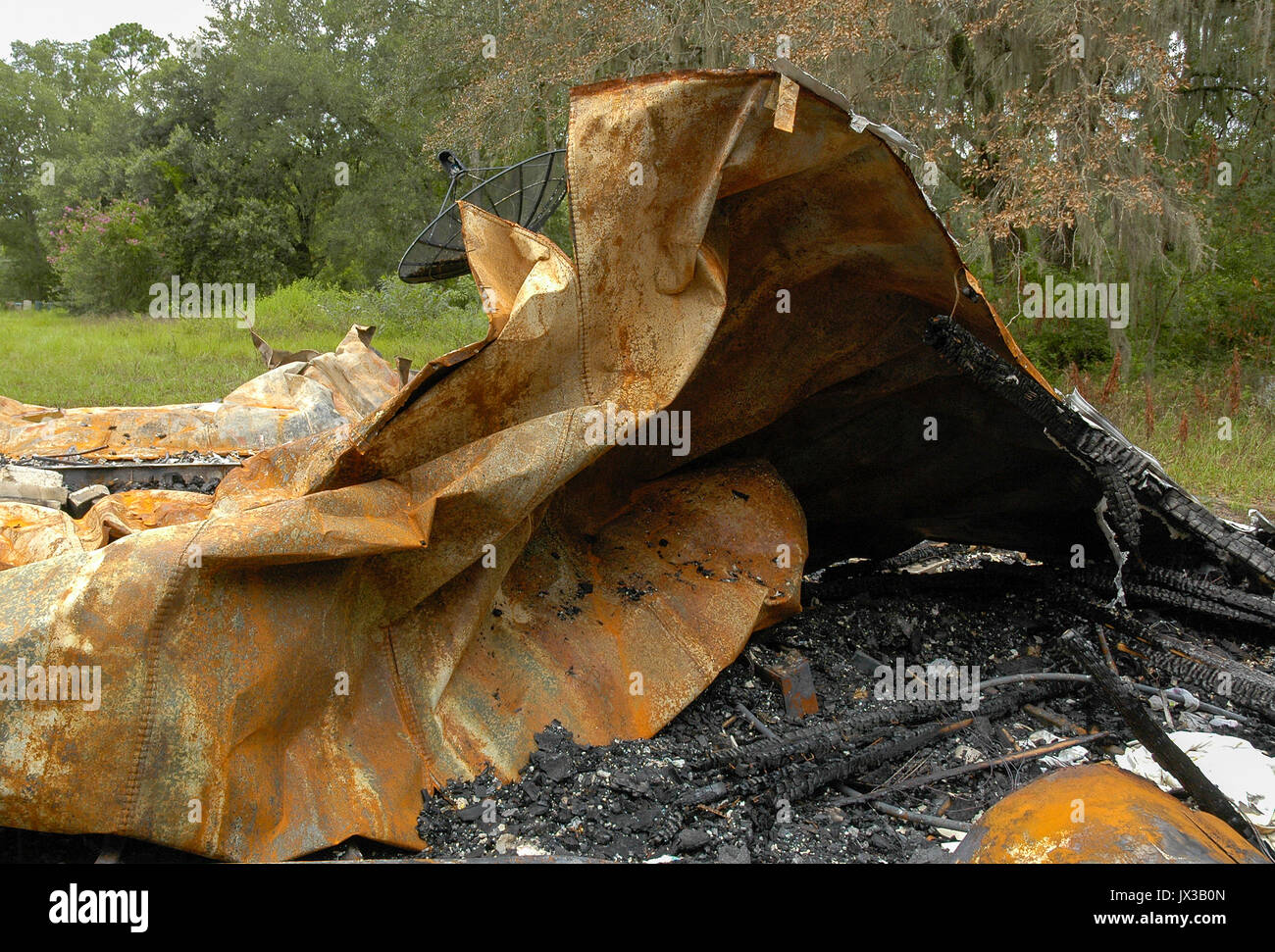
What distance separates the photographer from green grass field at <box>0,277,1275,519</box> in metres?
7.68

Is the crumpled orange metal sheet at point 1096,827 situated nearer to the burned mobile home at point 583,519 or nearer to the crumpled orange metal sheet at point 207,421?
the burned mobile home at point 583,519

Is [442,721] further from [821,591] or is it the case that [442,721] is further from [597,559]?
[821,591]

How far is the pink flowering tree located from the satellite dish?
16991 mm

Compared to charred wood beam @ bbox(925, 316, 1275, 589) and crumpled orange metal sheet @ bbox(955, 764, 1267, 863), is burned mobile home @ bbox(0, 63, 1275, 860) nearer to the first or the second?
charred wood beam @ bbox(925, 316, 1275, 589)

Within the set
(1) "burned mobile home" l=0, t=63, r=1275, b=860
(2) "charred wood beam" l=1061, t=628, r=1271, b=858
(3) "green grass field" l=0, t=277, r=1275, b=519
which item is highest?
(3) "green grass field" l=0, t=277, r=1275, b=519

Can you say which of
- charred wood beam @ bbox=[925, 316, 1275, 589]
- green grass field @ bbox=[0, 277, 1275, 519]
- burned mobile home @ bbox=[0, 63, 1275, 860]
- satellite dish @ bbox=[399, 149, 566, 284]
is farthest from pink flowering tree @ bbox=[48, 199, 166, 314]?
charred wood beam @ bbox=[925, 316, 1275, 589]

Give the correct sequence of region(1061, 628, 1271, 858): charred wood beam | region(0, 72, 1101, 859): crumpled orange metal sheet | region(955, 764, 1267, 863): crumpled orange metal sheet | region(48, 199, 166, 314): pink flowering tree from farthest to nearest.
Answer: region(48, 199, 166, 314): pink flowering tree, region(1061, 628, 1271, 858): charred wood beam, region(0, 72, 1101, 859): crumpled orange metal sheet, region(955, 764, 1267, 863): crumpled orange metal sheet

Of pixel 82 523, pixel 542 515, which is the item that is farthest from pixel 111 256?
pixel 542 515

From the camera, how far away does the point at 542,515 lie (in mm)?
3008

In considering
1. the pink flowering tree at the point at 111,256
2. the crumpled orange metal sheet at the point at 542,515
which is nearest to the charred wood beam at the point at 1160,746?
the crumpled orange metal sheet at the point at 542,515

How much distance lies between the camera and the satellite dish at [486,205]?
17.9 feet

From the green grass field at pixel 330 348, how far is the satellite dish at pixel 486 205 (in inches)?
217
